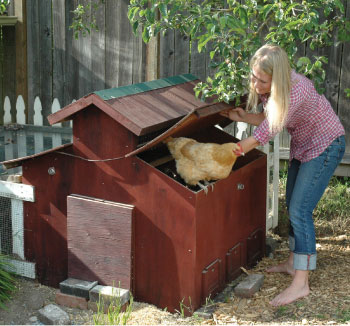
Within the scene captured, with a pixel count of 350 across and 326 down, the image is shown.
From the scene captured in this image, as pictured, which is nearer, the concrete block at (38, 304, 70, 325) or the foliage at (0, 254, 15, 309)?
the concrete block at (38, 304, 70, 325)

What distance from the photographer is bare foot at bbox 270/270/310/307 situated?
165 inches

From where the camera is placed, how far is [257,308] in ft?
13.7

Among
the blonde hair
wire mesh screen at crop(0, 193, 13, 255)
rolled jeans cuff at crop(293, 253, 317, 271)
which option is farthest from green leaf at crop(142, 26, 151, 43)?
rolled jeans cuff at crop(293, 253, 317, 271)

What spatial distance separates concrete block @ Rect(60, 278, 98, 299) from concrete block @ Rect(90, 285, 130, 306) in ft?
0.13

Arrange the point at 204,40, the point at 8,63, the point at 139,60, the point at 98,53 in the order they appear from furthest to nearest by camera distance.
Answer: the point at 8,63
the point at 98,53
the point at 139,60
the point at 204,40

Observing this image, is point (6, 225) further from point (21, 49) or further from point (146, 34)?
point (21, 49)

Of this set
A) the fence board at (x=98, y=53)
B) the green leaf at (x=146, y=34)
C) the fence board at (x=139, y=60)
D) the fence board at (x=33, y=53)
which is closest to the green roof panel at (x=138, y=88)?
the green leaf at (x=146, y=34)

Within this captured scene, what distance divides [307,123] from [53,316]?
6.91ft

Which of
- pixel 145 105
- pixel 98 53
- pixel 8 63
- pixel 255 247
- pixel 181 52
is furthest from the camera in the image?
pixel 8 63

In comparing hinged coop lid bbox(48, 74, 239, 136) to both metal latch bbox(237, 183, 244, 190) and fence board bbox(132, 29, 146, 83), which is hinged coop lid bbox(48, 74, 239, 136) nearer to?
metal latch bbox(237, 183, 244, 190)

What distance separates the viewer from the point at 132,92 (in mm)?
4320

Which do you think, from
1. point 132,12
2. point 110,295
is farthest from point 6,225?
point 132,12

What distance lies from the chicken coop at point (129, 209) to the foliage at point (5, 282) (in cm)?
17

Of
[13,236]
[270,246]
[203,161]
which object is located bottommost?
[270,246]
